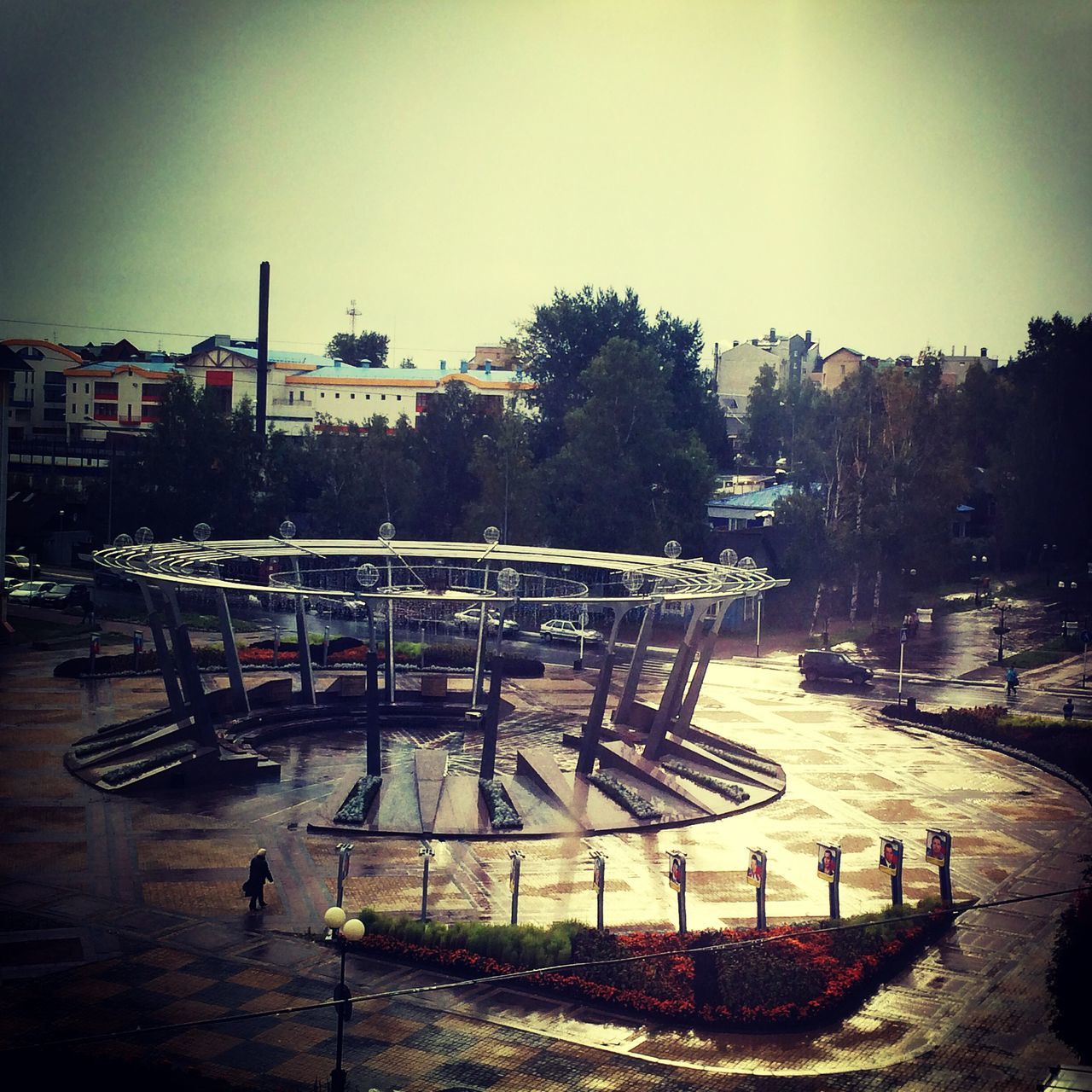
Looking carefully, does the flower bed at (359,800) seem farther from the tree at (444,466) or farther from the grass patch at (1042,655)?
the tree at (444,466)

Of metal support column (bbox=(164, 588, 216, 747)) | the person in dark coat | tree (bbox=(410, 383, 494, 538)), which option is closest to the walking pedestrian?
metal support column (bbox=(164, 588, 216, 747))

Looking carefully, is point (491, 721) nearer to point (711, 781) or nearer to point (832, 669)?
point (711, 781)

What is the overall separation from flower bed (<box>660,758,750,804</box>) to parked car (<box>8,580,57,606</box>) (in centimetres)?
4286

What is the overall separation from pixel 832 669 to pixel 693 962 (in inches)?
1314

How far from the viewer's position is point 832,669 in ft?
185

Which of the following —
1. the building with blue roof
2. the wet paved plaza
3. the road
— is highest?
the building with blue roof

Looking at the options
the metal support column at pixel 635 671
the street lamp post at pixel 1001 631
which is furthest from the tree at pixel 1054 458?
the metal support column at pixel 635 671

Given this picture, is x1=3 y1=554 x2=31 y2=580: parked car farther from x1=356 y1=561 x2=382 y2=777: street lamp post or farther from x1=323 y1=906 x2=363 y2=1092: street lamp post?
x1=323 y1=906 x2=363 y2=1092: street lamp post

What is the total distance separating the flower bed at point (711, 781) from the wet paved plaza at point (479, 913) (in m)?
0.73

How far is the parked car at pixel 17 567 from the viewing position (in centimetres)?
7731

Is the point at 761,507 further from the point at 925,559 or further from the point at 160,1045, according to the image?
the point at 160,1045

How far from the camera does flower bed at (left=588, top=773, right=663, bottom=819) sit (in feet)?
113

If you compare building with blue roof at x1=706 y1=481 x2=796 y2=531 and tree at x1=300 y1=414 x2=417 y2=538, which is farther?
building with blue roof at x1=706 y1=481 x2=796 y2=531

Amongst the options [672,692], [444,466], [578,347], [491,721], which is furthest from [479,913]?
[578,347]
